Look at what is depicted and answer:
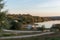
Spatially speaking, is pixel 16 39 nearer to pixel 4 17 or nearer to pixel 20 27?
pixel 4 17

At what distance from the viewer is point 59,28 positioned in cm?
2911

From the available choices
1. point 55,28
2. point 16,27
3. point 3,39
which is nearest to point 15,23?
point 16,27

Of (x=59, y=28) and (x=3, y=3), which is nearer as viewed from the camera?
(x=3, y=3)

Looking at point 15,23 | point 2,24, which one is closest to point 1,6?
point 2,24

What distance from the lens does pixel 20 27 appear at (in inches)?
1296

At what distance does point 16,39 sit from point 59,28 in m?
11.7

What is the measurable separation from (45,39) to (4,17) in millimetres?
3425

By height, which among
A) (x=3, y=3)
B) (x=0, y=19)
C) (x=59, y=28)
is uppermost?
(x=3, y=3)

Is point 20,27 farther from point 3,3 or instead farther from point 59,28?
point 3,3

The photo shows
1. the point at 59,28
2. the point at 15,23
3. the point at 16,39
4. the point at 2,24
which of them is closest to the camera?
the point at 2,24

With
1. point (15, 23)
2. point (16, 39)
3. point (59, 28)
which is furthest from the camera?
point (15, 23)

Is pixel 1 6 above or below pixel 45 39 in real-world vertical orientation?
above

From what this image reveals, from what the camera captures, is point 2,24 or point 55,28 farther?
point 55,28

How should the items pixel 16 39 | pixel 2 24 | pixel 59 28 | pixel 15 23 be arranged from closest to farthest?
1. pixel 2 24
2. pixel 16 39
3. pixel 59 28
4. pixel 15 23
